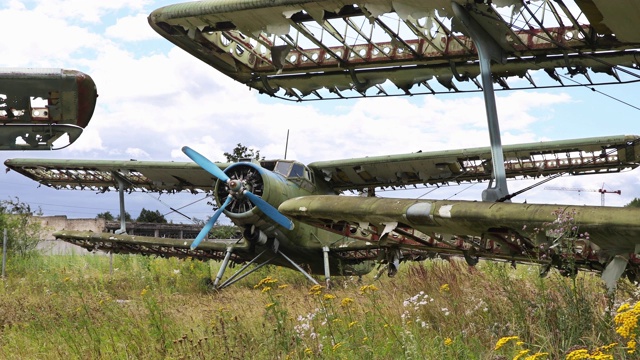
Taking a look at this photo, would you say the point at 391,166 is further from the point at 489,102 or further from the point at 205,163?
the point at 489,102

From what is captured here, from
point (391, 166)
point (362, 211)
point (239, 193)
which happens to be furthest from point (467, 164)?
point (362, 211)

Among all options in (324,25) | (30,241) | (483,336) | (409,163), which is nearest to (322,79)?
(324,25)

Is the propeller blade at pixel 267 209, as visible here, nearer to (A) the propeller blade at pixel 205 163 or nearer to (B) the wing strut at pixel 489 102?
(A) the propeller blade at pixel 205 163

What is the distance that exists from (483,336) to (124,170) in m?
13.5

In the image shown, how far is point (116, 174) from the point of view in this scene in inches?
760

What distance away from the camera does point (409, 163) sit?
16641 millimetres

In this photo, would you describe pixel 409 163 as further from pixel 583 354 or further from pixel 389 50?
pixel 583 354

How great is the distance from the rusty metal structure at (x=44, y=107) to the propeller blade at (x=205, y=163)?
7226 millimetres

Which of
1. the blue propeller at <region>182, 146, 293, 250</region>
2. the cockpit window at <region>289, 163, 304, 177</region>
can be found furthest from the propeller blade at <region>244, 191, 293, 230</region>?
the cockpit window at <region>289, 163, 304, 177</region>

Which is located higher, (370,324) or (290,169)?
(290,169)

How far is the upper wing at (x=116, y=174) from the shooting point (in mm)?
18375

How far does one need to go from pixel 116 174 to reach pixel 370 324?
1310 centimetres

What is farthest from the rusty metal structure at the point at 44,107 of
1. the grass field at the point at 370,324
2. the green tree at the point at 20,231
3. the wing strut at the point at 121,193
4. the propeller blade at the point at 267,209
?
the green tree at the point at 20,231

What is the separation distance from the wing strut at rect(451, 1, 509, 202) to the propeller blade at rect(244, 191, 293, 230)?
6793 millimetres
